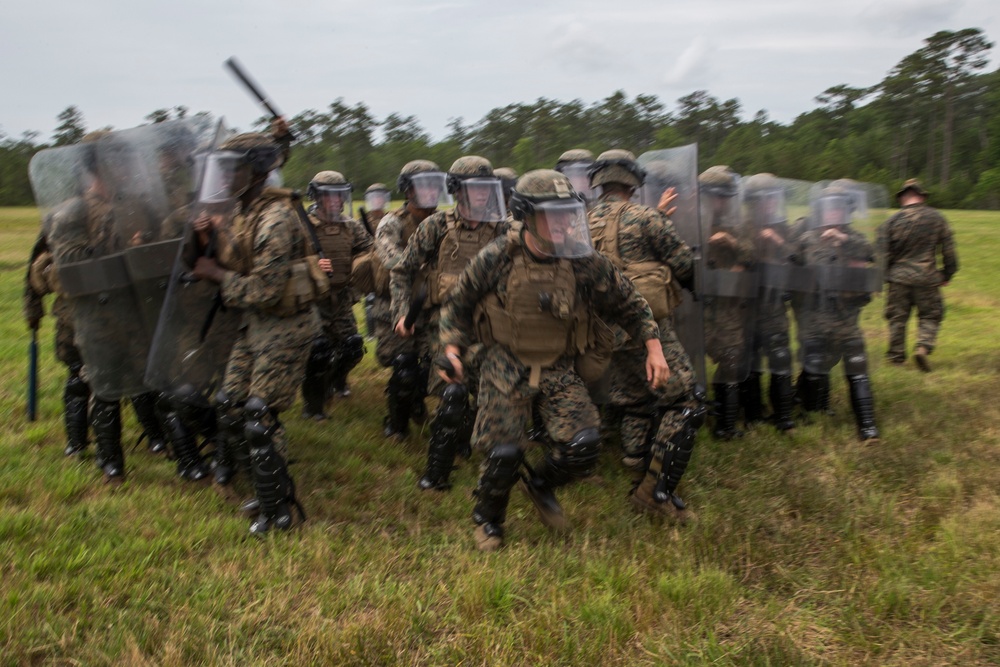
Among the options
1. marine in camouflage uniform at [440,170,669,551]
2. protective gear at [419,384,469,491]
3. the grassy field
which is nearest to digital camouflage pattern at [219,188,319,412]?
the grassy field

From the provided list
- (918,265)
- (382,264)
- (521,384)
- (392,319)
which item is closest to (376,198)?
(382,264)

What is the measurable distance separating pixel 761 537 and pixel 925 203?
208 inches

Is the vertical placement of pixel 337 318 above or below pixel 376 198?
below

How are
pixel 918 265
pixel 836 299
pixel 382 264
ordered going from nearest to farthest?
pixel 836 299, pixel 382 264, pixel 918 265

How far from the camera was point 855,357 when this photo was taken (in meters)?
5.88

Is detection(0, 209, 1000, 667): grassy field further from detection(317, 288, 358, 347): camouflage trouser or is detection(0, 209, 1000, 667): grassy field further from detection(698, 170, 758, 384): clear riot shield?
detection(317, 288, 358, 347): camouflage trouser

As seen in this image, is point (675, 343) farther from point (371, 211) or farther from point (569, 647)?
point (371, 211)

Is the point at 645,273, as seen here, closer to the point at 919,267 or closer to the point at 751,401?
the point at 751,401

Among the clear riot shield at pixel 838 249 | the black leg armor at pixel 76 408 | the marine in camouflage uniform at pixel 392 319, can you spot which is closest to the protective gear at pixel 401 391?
the marine in camouflage uniform at pixel 392 319

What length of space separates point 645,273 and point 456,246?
4.48ft

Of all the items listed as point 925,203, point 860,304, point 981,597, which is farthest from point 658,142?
point 981,597

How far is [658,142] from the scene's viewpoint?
140ft

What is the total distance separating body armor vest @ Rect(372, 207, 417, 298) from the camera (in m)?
6.15

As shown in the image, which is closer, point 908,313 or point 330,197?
point 330,197
